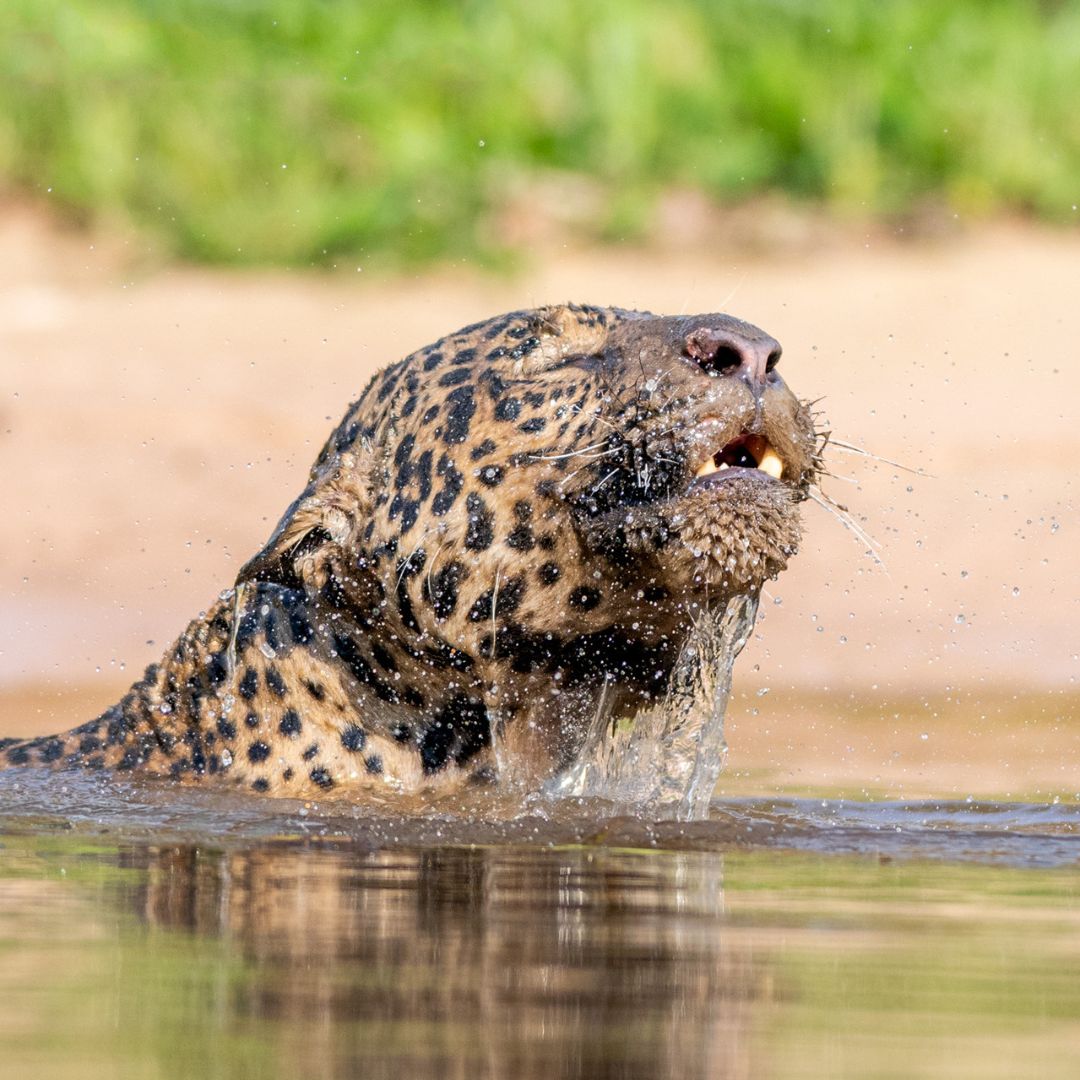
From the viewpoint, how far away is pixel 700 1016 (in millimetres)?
3352

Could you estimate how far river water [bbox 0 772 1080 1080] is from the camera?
313 centimetres

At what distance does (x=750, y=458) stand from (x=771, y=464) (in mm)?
49

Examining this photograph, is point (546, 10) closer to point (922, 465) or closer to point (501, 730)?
point (922, 465)

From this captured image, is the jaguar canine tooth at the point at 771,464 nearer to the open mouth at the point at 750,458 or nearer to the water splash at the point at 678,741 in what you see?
the open mouth at the point at 750,458

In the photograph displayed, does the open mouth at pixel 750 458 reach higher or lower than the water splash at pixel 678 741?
higher

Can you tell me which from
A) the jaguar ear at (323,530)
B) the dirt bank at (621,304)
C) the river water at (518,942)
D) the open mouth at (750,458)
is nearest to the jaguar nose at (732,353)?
A: the open mouth at (750,458)

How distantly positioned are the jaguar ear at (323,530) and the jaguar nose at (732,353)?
2.97 ft

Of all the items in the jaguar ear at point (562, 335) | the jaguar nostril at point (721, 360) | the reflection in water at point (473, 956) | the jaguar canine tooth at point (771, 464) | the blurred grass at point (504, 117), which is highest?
the blurred grass at point (504, 117)

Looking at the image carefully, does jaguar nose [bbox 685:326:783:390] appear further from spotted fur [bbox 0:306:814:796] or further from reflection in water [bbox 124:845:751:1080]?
reflection in water [bbox 124:845:751:1080]

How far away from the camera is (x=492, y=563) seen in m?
5.34

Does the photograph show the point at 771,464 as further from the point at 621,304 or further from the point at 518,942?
the point at 621,304

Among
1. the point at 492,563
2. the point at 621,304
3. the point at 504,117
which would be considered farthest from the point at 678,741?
the point at 504,117

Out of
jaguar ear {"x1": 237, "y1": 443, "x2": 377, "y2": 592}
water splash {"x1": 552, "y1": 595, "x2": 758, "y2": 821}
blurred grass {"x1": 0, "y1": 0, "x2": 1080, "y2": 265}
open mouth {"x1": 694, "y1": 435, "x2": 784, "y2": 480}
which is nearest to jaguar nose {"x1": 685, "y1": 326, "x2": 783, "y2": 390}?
open mouth {"x1": 694, "y1": 435, "x2": 784, "y2": 480}

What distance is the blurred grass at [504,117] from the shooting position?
14602 mm
